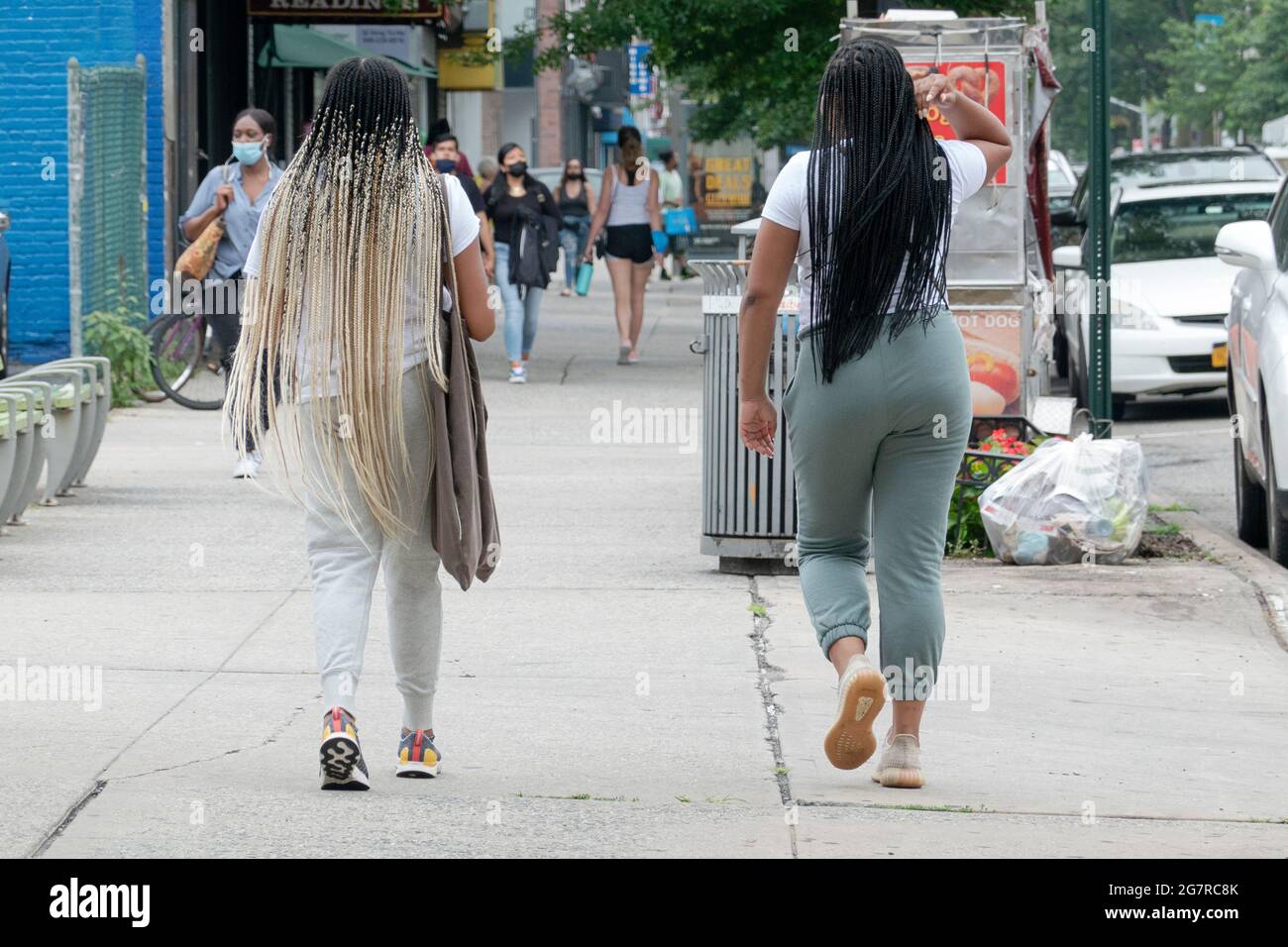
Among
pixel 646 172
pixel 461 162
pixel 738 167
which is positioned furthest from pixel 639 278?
pixel 738 167

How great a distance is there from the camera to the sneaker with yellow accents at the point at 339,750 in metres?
4.96

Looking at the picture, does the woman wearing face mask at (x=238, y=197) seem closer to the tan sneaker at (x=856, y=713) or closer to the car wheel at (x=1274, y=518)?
the car wheel at (x=1274, y=518)

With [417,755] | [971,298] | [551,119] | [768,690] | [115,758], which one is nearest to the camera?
[417,755]

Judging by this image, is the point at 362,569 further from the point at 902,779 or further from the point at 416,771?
the point at 902,779

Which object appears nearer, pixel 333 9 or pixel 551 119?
pixel 333 9

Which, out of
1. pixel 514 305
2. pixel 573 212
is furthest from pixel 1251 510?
pixel 573 212

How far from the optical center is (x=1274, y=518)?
8898 mm

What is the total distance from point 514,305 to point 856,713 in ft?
37.8

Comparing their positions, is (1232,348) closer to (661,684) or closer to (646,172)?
(661,684)

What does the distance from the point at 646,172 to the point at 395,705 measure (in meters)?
11.5

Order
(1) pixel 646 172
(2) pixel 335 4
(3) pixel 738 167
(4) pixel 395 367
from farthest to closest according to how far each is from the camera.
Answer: (3) pixel 738 167 < (2) pixel 335 4 < (1) pixel 646 172 < (4) pixel 395 367

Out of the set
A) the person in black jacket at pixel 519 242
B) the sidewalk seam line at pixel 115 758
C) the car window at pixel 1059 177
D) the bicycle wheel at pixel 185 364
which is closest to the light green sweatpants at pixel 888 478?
the sidewalk seam line at pixel 115 758

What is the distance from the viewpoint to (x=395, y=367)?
499cm

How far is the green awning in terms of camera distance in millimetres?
21250
